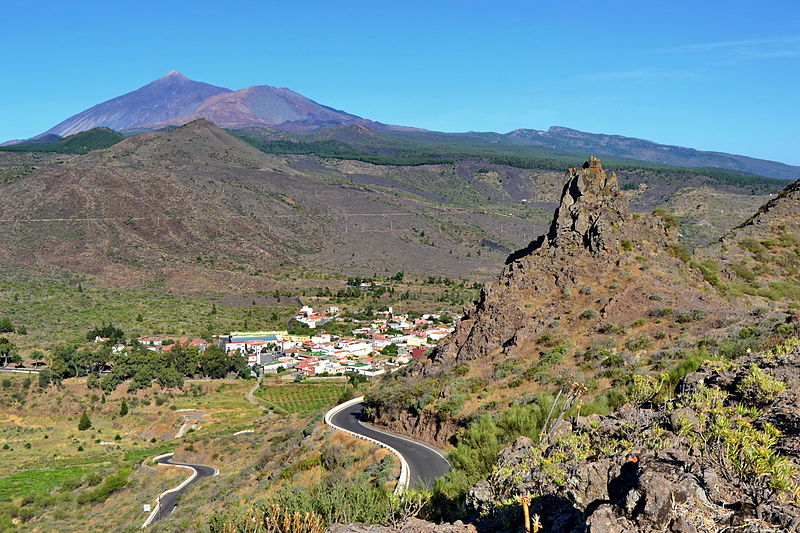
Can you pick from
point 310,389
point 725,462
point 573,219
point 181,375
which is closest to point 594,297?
point 573,219

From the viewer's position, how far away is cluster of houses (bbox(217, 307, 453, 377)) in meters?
64.5

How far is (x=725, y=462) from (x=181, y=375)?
5634 cm

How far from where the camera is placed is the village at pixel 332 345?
6431 centimetres

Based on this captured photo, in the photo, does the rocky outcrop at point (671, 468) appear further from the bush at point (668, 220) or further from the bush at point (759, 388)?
the bush at point (668, 220)

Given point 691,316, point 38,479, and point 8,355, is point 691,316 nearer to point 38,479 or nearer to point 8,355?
point 38,479

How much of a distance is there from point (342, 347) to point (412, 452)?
5260 centimetres

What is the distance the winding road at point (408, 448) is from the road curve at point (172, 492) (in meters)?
6.71

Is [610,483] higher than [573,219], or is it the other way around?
[573,219]

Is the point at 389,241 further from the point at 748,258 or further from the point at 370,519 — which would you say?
the point at 370,519

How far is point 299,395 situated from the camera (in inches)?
2167

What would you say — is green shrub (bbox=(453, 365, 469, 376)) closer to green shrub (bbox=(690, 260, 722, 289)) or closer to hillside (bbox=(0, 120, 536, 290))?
green shrub (bbox=(690, 260, 722, 289))

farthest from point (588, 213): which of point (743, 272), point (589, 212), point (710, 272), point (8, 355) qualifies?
point (8, 355)

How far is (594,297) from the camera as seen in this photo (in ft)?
82.0

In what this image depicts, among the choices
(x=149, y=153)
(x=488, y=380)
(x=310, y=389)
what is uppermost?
(x=149, y=153)
